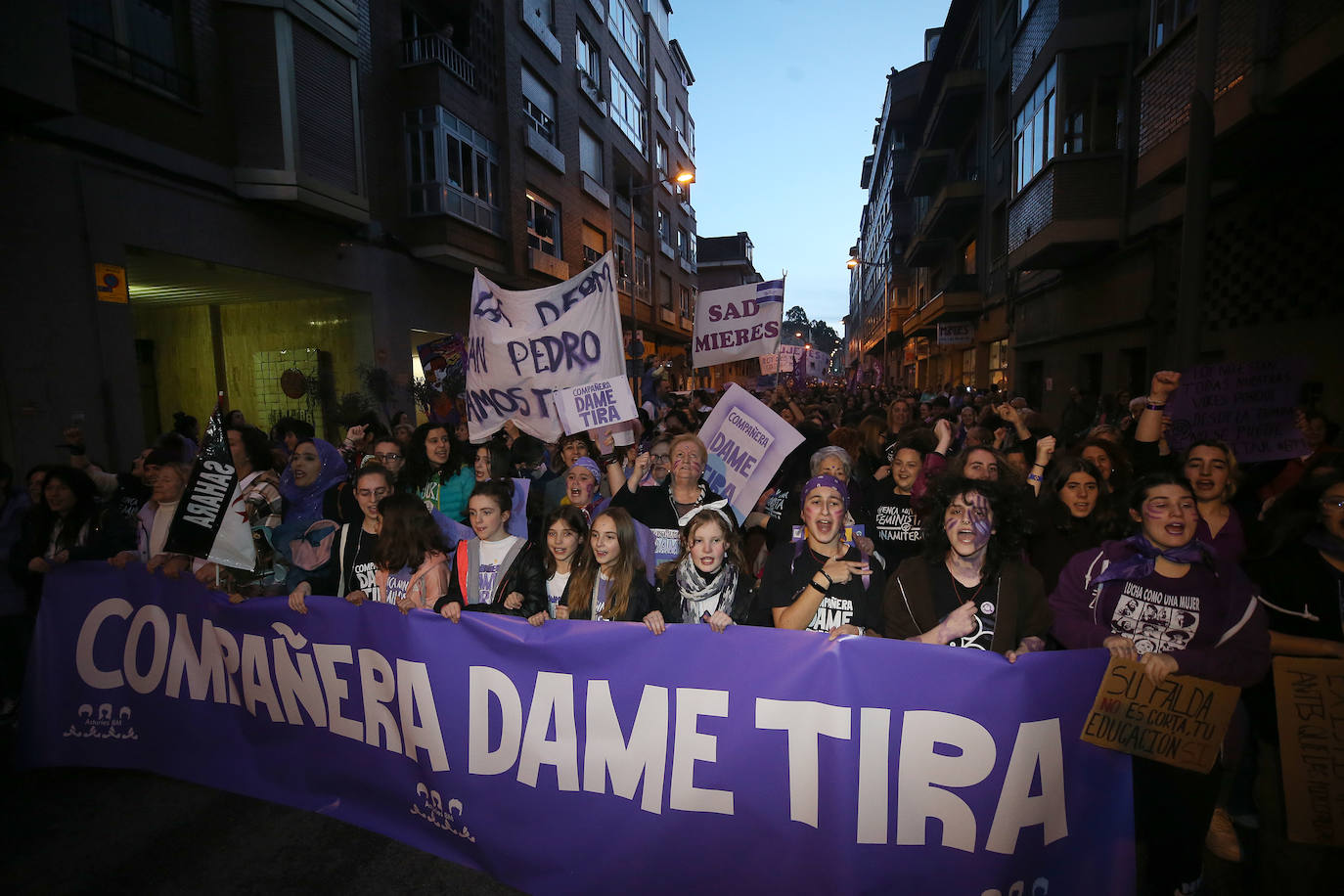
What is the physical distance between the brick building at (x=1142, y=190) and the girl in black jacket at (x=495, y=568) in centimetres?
554

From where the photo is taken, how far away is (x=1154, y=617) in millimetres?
2582

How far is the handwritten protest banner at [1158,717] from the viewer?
2330mm

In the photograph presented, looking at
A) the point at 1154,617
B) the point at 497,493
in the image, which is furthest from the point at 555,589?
the point at 1154,617

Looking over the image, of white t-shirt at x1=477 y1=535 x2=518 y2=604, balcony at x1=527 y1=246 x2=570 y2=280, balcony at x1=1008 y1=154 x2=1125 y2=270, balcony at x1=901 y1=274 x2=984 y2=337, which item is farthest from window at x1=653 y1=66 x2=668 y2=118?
white t-shirt at x1=477 y1=535 x2=518 y2=604

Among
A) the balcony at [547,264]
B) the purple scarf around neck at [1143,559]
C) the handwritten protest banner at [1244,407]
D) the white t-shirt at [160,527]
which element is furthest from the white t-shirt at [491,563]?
the balcony at [547,264]

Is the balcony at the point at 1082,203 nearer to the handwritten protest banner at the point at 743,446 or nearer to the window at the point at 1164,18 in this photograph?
the window at the point at 1164,18

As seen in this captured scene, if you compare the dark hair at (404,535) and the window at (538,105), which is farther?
the window at (538,105)

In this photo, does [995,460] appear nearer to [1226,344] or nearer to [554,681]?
[554,681]

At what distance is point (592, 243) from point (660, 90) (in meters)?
17.6

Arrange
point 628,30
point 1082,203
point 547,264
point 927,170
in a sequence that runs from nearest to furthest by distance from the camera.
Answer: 1. point 1082,203
2. point 547,264
3. point 927,170
4. point 628,30

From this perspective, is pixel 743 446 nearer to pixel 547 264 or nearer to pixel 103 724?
pixel 103 724

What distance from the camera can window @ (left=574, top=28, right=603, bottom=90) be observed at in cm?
2386

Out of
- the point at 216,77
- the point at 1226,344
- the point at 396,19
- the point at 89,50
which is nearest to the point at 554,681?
the point at 1226,344

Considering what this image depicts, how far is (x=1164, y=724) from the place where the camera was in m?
2.35
